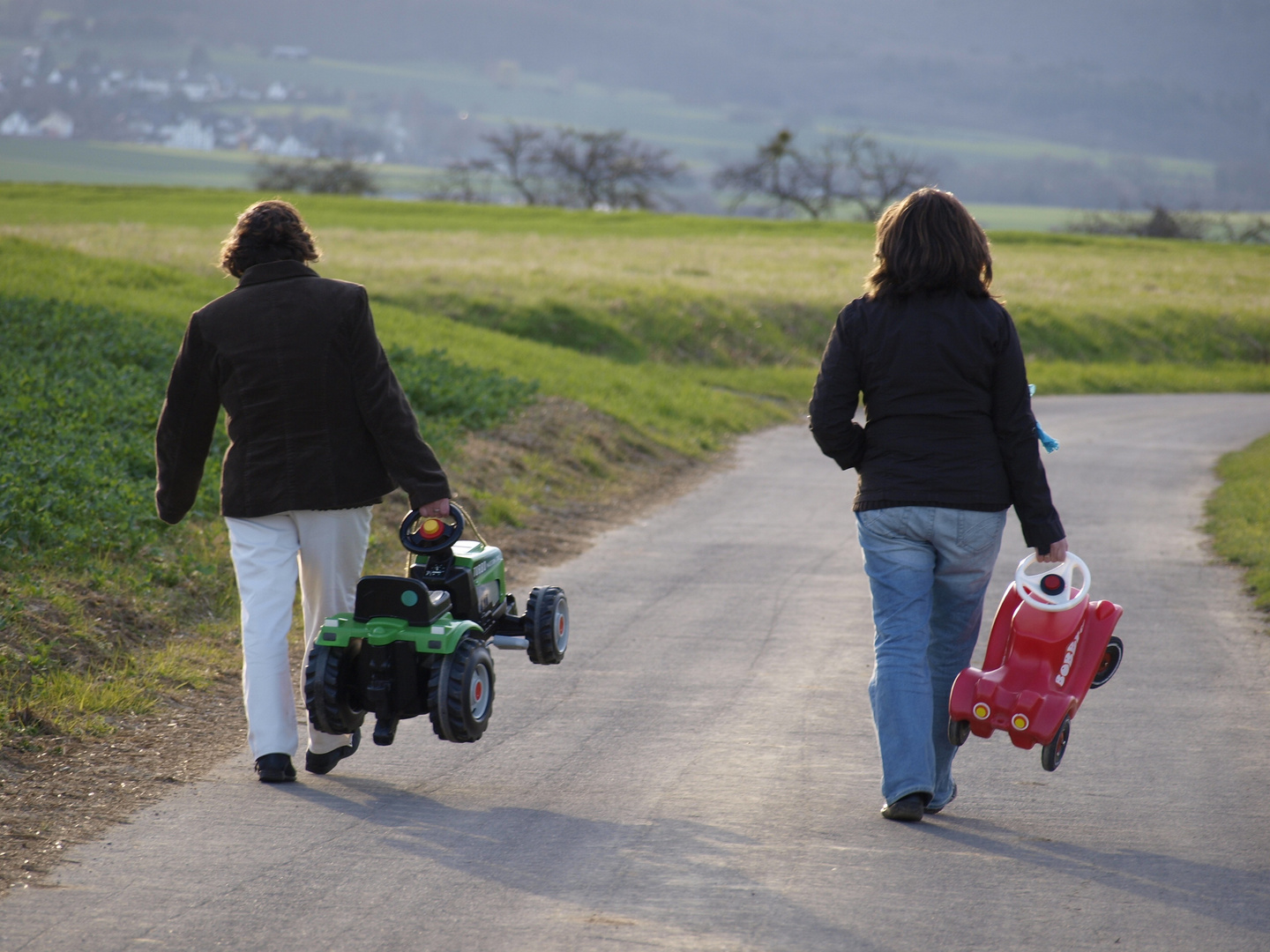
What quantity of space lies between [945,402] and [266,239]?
2.50 meters

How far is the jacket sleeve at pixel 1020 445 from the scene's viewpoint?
432 cm

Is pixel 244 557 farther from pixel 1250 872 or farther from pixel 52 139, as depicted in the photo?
pixel 52 139

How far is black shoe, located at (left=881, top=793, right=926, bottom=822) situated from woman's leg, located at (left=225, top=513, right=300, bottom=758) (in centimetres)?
220

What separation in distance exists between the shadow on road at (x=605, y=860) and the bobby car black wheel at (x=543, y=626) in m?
0.73

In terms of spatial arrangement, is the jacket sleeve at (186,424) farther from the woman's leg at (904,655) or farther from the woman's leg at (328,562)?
the woman's leg at (904,655)

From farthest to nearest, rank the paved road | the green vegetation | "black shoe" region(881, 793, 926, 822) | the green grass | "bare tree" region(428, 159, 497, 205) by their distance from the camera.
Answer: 1. "bare tree" region(428, 159, 497, 205)
2. the green grass
3. the green vegetation
4. "black shoe" region(881, 793, 926, 822)
5. the paved road

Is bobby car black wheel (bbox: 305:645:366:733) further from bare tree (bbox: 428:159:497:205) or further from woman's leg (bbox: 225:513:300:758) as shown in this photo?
bare tree (bbox: 428:159:497:205)

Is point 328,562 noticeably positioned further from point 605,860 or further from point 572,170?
point 572,170

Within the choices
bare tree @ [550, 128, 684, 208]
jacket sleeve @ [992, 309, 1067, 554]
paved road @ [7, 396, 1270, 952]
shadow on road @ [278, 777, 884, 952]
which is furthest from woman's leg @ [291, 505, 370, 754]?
bare tree @ [550, 128, 684, 208]

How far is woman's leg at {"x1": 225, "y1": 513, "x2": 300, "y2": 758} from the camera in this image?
4.64m

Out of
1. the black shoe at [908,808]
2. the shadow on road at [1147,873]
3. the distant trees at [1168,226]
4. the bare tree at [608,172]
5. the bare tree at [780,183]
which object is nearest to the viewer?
the shadow on road at [1147,873]

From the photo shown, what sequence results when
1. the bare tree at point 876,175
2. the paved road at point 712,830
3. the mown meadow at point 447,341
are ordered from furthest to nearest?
the bare tree at point 876,175 → the mown meadow at point 447,341 → the paved road at point 712,830

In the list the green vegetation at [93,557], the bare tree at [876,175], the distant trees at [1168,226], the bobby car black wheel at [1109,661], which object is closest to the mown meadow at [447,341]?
the green vegetation at [93,557]

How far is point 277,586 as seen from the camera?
185 inches
